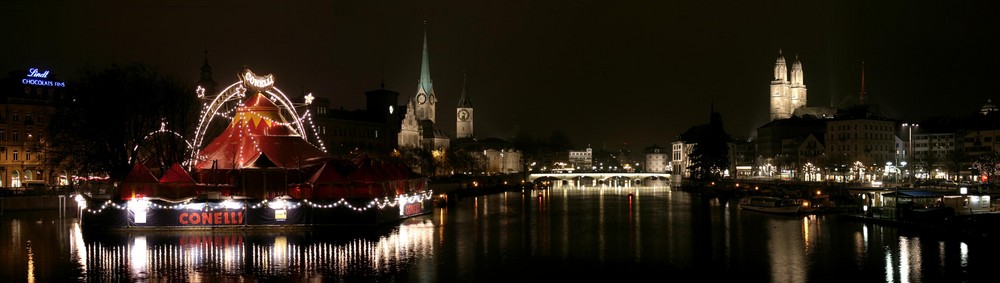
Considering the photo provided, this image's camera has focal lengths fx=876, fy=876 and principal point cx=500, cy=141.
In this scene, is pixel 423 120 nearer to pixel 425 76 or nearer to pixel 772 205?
pixel 425 76

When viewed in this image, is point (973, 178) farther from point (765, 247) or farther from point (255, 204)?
point (255, 204)

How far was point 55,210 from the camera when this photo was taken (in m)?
62.9

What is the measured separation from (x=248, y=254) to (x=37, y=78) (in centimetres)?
5900

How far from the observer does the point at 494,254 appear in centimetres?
3769

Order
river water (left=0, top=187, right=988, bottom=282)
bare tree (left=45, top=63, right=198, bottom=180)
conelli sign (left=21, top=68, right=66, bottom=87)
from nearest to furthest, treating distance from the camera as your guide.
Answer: river water (left=0, top=187, right=988, bottom=282) → bare tree (left=45, top=63, right=198, bottom=180) → conelli sign (left=21, top=68, right=66, bottom=87)

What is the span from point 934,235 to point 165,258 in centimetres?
3638

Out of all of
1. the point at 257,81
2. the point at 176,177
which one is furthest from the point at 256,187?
the point at 257,81

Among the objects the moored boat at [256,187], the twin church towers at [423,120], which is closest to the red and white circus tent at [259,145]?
the moored boat at [256,187]

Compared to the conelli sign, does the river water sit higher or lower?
lower

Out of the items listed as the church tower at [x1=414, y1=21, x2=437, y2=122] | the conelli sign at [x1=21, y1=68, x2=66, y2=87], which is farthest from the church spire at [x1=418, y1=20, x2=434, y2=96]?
the conelli sign at [x1=21, y1=68, x2=66, y2=87]

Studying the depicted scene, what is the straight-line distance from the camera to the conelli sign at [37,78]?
8244cm

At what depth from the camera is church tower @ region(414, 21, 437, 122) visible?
176m

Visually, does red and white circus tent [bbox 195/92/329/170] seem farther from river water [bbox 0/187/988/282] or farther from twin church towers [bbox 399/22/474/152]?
twin church towers [bbox 399/22/474/152]

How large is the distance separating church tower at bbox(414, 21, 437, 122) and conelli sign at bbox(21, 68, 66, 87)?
94680 millimetres
